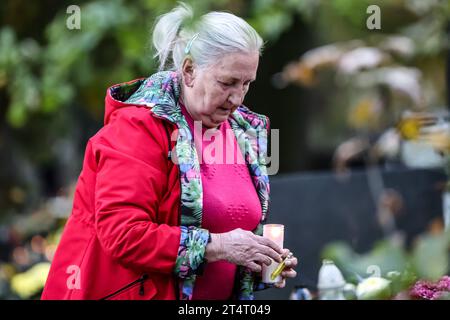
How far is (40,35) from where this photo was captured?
766cm

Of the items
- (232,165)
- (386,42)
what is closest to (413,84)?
(386,42)

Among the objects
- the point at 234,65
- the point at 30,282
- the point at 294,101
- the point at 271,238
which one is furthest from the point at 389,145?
the point at 234,65

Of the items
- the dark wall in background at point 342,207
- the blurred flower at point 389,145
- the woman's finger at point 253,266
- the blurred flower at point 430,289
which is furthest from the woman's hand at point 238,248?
the blurred flower at point 389,145

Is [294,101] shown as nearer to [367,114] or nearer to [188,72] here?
[367,114]

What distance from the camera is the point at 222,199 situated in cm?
275

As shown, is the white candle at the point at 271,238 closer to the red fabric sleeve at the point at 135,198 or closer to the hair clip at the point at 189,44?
the red fabric sleeve at the point at 135,198

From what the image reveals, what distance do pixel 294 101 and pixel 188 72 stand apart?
5323mm

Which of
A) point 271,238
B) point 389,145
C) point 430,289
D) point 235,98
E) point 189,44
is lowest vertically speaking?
point 430,289

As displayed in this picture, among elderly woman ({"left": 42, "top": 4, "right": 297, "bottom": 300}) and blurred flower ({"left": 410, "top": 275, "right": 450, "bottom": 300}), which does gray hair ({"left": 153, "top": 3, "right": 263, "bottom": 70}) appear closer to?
elderly woman ({"left": 42, "top": 4, "right": 297, "bottom": 300})

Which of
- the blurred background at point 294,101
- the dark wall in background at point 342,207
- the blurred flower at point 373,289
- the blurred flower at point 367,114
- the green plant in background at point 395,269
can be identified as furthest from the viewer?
the blurred flower at point 367,114

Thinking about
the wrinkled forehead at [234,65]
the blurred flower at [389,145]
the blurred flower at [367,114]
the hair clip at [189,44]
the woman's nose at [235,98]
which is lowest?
the woman's nose at [235,98]

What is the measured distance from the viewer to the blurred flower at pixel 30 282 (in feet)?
17.2

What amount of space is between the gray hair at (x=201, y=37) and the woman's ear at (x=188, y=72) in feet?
0.07

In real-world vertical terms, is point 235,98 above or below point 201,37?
below
